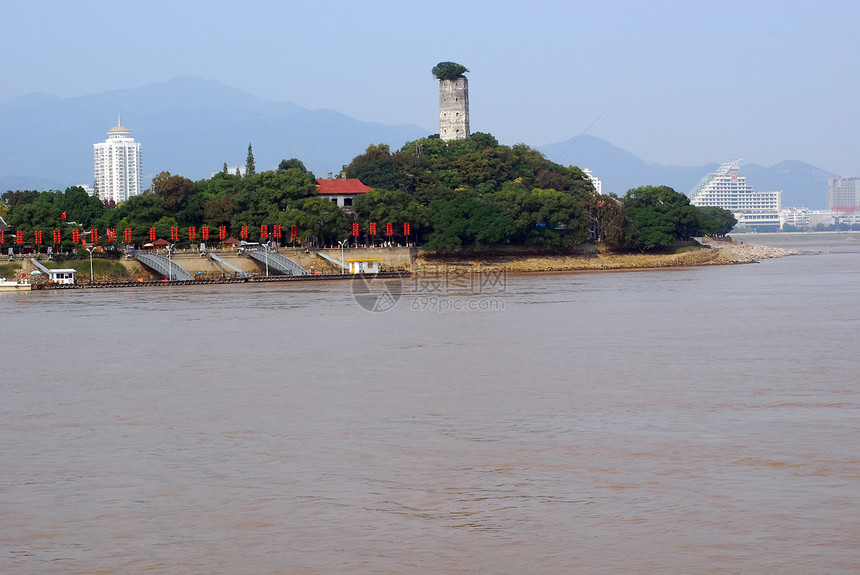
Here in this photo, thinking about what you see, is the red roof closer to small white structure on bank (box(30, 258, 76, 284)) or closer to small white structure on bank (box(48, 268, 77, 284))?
small white structure on bank (box(30, 258, 76, 284))

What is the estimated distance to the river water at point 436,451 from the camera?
34.6ft

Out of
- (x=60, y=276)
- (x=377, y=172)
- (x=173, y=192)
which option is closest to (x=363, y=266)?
(x=173, y=192)

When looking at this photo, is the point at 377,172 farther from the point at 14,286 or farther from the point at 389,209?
the point at 14,286

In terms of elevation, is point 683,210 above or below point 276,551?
above

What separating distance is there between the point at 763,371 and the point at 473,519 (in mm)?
11703

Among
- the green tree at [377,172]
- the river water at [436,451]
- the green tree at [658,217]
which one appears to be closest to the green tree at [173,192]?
the green tree at [377,172]

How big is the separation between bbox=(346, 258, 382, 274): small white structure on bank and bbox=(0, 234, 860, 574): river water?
33.7 meters

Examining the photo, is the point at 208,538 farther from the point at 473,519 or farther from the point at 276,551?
the point at 473,519

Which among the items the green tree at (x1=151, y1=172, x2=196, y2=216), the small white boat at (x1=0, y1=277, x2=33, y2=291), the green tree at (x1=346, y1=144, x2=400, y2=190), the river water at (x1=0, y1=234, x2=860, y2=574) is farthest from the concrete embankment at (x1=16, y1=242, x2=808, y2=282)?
the river water at (x1=0, y1=234, x2=860, y2=574)

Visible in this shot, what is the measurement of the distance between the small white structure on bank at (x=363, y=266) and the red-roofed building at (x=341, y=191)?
358 inches

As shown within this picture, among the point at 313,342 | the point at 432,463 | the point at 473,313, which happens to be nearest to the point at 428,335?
the point at 313,342

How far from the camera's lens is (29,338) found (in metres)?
31.1

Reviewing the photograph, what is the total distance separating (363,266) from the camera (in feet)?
215

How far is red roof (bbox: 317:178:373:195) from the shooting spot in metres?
75.4
